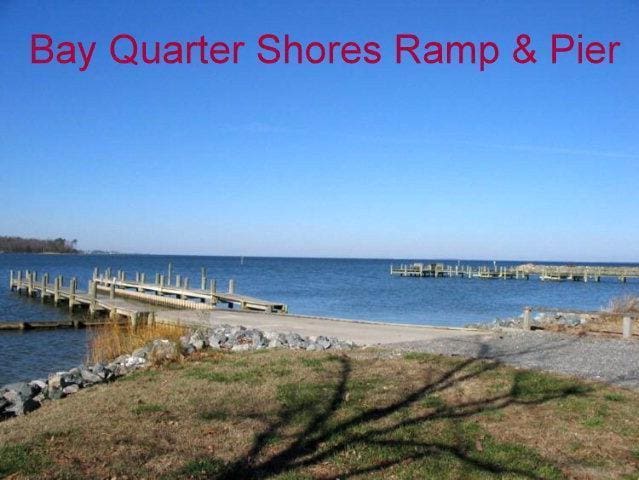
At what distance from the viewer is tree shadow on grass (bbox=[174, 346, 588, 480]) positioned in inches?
225

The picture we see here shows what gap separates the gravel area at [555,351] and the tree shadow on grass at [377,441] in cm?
197

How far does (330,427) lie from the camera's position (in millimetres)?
6910

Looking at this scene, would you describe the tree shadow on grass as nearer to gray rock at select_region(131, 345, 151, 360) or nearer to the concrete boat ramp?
gray rock at select_region(131, 345, 151, 360)

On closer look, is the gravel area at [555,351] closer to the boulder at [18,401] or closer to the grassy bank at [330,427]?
the grassy bank at [330,427]

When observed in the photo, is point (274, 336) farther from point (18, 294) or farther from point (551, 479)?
point (18, 294)

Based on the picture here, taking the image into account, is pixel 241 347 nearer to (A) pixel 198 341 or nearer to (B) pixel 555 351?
(A) pixel 198 341

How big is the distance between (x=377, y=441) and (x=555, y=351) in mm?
7768

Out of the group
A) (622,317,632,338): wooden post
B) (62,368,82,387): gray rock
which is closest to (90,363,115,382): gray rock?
(62,368,82,387): gray rock

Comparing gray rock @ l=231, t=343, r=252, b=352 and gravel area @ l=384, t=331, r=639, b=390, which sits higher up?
gravel area @ l=384, t=331, r=639, b=390

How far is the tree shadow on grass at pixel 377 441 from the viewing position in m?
5.72

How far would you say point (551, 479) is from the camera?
557 cm

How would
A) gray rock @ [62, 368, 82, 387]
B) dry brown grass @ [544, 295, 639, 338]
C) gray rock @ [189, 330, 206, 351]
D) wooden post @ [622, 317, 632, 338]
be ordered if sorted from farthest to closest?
dry brown grass @ [544, 295, 639, 338] → wooden post @ [622, 317, 632, 338] → gray rock @ [189, 330, 206, 351] → gray rock @ [62, 368, 82, 387]

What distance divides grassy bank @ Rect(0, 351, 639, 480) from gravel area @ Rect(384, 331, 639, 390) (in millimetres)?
1261

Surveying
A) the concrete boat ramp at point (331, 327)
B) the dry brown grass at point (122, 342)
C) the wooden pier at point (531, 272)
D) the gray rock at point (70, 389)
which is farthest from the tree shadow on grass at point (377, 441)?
the wooden pier at point (531, 272)
